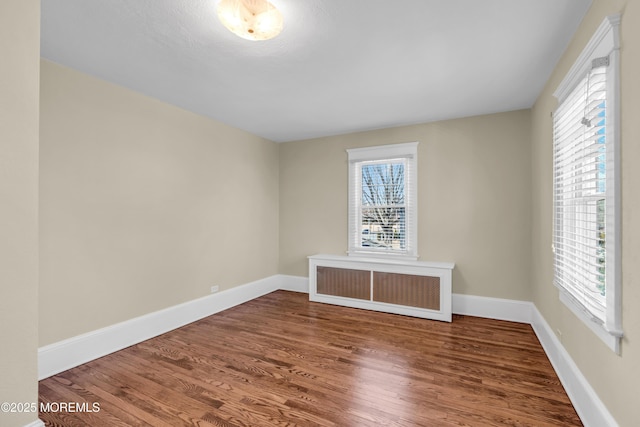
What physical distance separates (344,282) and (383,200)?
1.37 meters

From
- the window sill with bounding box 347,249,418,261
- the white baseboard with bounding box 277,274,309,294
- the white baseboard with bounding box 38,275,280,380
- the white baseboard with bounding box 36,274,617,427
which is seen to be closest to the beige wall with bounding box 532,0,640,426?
the white baseboard with bounding box 36,274,617,427

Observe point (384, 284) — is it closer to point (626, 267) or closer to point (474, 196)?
point (474, 196)

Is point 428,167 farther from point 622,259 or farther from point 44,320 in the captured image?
point 44,320

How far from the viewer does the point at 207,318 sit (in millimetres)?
3811

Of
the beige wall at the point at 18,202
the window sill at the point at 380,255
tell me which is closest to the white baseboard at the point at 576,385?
the window sill at the point at 380,255

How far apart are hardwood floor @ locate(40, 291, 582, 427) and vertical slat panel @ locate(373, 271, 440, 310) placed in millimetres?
406

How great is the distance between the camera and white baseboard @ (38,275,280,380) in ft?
8.11

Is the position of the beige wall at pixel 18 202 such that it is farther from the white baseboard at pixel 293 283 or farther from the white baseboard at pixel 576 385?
the white baseboard at pixel 293 283

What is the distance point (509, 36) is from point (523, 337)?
2926 mm

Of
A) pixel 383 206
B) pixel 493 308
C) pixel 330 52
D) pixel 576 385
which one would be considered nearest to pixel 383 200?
pixel 383 206

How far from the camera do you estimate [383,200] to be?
4.54 m

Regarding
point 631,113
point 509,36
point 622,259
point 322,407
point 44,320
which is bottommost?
point 322,407

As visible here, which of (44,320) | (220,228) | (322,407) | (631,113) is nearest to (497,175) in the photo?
(631,113)

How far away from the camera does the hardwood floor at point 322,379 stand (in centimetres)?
196
